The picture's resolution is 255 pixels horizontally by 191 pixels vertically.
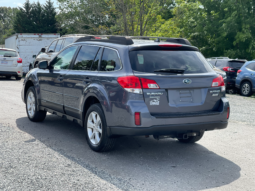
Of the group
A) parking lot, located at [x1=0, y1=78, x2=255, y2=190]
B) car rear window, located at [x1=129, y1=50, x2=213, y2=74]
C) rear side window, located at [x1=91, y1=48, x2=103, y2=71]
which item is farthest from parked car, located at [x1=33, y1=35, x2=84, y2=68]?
car rear window, located at [x1=129, y1=50, x2=213, y2=74]

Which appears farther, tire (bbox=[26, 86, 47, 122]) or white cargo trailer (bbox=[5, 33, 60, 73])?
white cargo trailer (bbox=[5, 33, 60, 73])

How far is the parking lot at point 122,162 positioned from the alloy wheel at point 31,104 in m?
0.43

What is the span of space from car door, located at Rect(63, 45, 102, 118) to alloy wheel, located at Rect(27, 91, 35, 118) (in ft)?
5.20

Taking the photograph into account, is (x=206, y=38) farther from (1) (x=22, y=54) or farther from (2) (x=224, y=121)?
(2) (x=224, y=121)

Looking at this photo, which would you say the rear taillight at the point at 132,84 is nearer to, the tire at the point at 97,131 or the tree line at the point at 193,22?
the tire at the point at 97,131

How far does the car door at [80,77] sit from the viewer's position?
554cm

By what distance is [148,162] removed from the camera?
4.94 metres

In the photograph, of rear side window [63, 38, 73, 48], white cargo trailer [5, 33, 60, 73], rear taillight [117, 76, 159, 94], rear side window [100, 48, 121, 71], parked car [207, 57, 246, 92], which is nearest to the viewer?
rear taillight [117, 76, 159, 94]

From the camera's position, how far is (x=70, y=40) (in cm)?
1344

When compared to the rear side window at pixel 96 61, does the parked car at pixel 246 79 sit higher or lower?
lower

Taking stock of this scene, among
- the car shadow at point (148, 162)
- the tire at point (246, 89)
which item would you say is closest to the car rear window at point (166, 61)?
the car shadow at point (148, 162)

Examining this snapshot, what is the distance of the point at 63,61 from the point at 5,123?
2.03 m

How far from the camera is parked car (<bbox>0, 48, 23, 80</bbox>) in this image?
751 inches

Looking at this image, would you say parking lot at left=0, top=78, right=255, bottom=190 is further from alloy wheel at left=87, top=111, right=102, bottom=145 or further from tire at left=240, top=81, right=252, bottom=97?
tire at left=240, top=81, right=252, bottom=97
